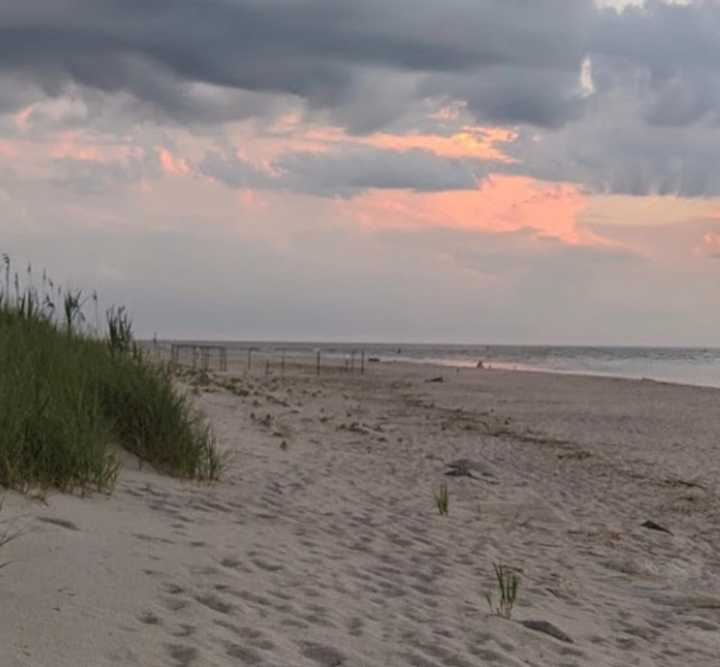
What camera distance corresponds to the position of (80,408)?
7.22 meters

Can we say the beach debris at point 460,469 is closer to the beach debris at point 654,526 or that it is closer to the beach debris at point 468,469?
the beach debris at point 468,469

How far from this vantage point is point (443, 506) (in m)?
9.62

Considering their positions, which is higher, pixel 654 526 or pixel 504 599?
pixel 504 599

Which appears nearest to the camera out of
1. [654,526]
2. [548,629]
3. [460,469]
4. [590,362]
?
[548,629]

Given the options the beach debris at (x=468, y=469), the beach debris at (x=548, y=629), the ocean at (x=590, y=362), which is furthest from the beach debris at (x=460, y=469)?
the ocean at (x=590, y=362)

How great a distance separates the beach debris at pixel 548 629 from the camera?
5.44 meters

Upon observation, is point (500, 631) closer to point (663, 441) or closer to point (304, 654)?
point (304, 654)

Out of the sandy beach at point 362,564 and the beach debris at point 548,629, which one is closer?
the sandy beach at point 362,564

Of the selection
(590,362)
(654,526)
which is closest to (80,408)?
(654,526)

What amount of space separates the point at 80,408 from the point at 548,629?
3911 mm

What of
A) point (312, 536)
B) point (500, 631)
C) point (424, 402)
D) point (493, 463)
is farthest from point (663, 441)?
point (500, 631)

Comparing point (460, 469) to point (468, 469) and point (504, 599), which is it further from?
point (504, 599)

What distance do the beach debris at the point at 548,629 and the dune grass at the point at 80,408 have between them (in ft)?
10.8

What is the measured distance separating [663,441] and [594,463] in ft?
16.0
